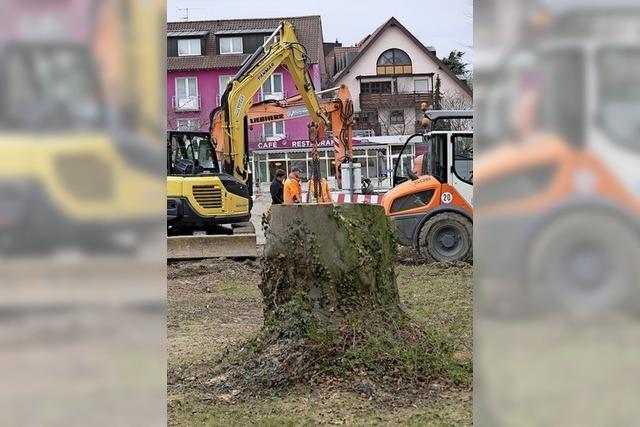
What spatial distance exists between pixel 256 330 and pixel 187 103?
41.1 metres

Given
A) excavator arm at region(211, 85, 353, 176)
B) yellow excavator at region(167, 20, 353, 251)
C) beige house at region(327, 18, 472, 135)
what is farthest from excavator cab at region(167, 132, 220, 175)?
beige house at region(327, 18, 472, 135)

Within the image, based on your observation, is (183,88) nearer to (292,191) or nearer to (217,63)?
(217,63)

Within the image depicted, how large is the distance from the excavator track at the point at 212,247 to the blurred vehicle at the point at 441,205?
2288mm

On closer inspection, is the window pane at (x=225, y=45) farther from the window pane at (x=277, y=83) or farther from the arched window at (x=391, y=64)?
the arched window at (x=391, y=64)

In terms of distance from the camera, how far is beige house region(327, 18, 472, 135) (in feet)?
152

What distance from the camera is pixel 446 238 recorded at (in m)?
10.6

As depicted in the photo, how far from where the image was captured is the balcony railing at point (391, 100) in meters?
46.3

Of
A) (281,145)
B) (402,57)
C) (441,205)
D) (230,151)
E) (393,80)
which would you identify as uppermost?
(402,57)

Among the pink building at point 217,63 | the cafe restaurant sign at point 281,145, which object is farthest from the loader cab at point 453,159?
the pink building at point 217,63

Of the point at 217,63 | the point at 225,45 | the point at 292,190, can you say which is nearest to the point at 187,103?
the point at 217,63
